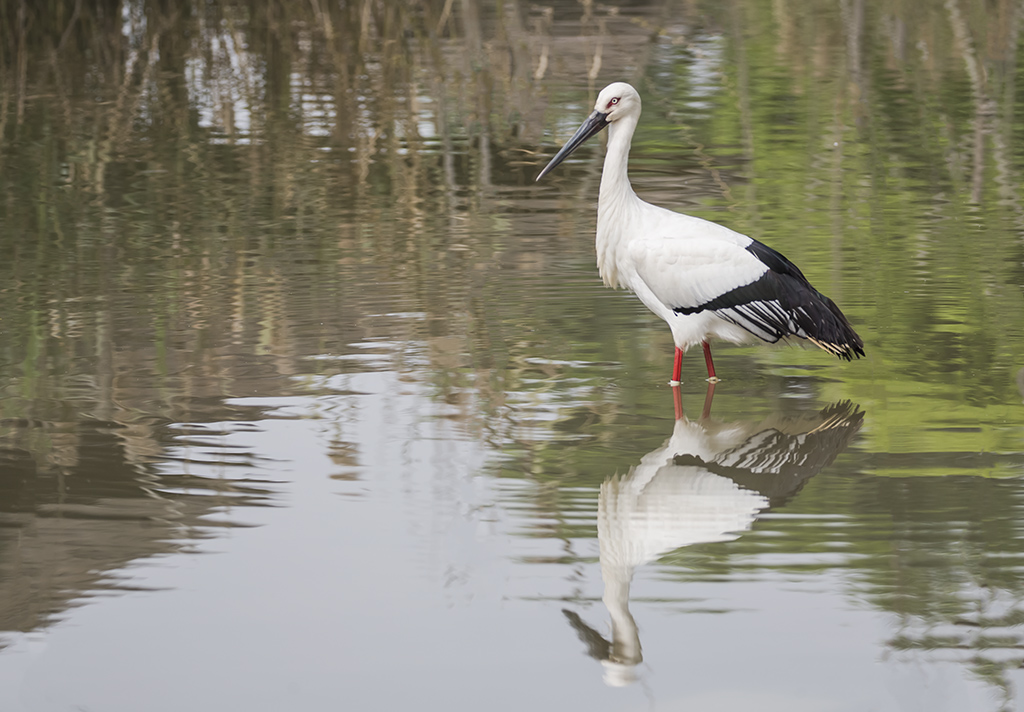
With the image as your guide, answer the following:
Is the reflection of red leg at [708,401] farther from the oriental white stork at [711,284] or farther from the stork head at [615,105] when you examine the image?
the stork head at [615,105]

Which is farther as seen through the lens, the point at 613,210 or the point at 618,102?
the point at 618,102

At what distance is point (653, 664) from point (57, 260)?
21.8 ft

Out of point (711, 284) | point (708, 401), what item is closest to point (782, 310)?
point (711, 284)

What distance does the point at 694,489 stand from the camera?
5938 millimetres

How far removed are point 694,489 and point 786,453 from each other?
635 millimetres

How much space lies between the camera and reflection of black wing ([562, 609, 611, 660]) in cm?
457

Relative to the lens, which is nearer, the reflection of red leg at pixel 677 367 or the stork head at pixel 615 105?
the reflection of red leg at pixel 677 367

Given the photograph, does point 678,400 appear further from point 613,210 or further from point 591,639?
point 591,639

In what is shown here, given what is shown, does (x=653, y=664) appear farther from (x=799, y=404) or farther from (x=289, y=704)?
(x=799, y=404)

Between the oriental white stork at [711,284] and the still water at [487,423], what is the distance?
0.29m

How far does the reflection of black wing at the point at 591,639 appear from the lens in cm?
457

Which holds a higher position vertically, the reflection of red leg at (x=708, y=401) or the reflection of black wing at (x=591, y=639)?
the reflection of red leg at (x=708, y=401)

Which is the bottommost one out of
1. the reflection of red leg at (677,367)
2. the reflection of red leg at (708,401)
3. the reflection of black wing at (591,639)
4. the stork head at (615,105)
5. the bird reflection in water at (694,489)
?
the reflection of black wing at (591,639)

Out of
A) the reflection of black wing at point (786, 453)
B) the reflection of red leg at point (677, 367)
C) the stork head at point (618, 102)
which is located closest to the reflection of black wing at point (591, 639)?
the reflection of black wing at point (786, 453)
